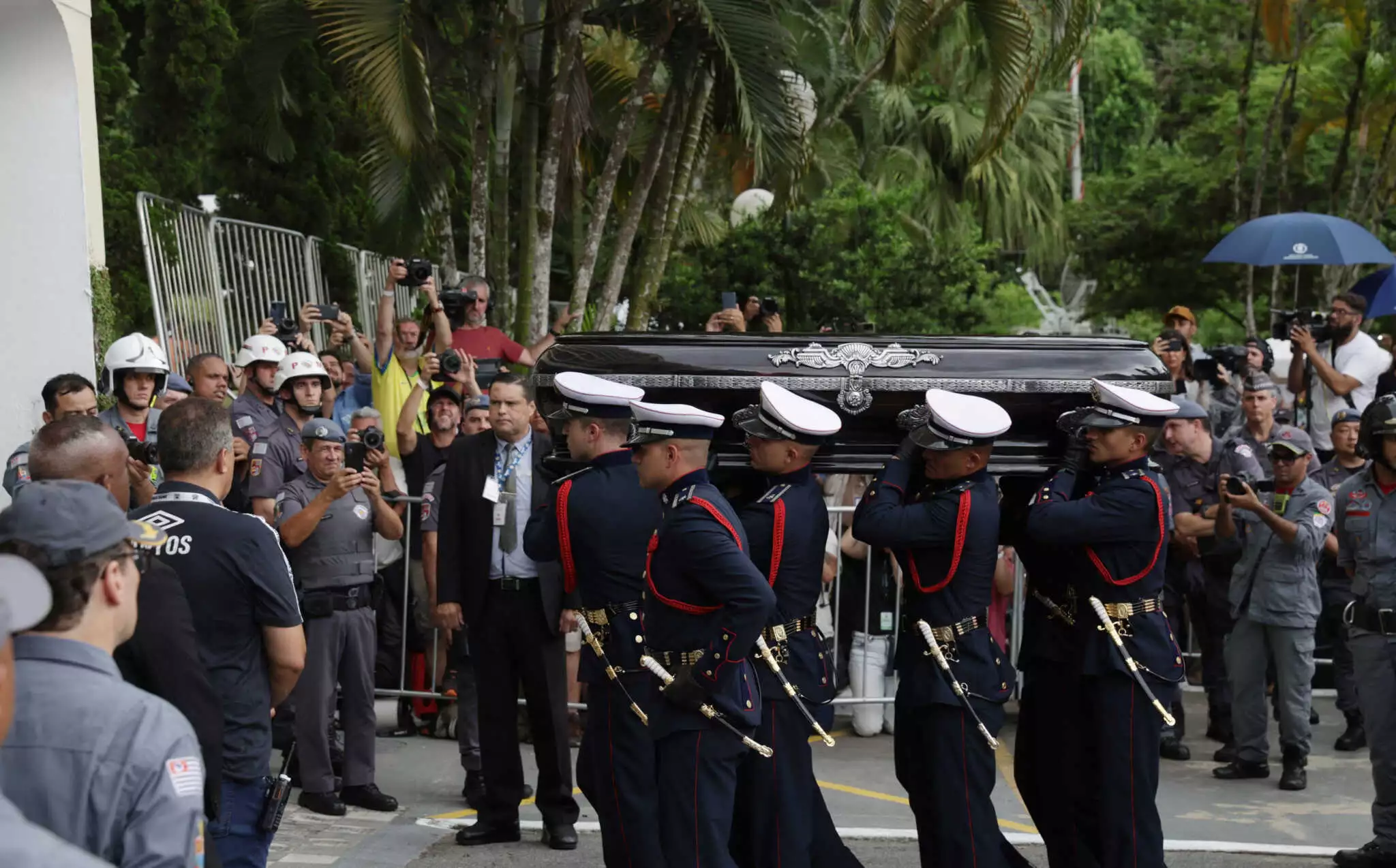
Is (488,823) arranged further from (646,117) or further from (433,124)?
(646,117)

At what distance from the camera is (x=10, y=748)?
2561 millimetres

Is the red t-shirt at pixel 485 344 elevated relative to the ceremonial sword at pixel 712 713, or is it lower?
elevated

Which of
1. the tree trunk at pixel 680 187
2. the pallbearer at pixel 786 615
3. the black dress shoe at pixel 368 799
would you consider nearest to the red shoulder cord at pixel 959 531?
the pallbearer at pixel 786 615

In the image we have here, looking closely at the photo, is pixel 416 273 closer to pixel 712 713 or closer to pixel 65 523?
pixel 712 713

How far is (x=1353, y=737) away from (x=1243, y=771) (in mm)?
978

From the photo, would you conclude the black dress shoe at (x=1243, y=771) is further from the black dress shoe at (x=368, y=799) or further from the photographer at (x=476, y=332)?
the photographer at (x=476, y=332)

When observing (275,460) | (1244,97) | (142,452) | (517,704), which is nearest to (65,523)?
(142,452)

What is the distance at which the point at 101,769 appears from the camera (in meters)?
2.52

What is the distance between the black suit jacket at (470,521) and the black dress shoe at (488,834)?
30.6 inches

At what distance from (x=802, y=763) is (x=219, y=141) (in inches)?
434

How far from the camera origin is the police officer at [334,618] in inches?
265

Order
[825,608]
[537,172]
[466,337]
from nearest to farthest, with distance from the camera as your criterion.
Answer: [825,608] → [466,337] → [537,172]

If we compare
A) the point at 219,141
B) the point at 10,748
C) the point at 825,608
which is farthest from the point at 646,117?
the point at 10,748

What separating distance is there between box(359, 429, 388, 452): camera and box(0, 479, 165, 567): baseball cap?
401 cm
